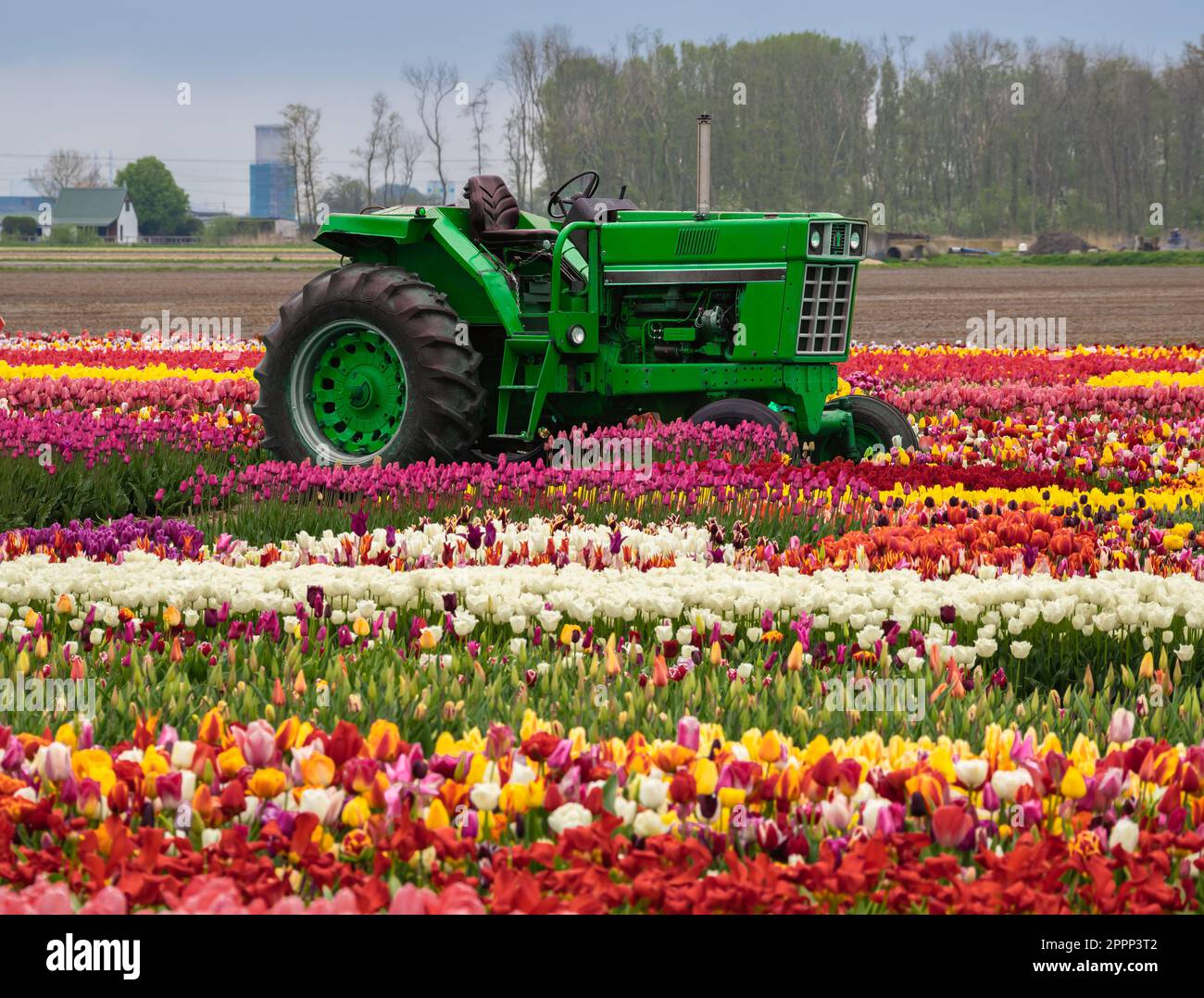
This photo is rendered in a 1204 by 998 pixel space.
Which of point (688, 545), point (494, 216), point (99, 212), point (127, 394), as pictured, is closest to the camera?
point (688, 545)

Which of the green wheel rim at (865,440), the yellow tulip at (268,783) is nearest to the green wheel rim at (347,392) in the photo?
the green wheel rim at (865,440)

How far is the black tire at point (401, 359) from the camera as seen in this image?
10102 mm

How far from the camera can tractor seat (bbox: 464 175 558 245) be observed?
1101 cm

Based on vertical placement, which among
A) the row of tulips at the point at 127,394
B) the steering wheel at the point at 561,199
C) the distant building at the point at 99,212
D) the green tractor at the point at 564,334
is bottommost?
the row of tulips at the point at 127,394

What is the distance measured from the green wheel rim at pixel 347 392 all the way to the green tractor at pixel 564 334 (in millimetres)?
12

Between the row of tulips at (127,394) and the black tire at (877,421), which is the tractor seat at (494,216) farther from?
the row of tulips at (127,394)

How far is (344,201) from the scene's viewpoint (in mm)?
94500

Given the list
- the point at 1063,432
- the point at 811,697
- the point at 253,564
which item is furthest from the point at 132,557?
the point at 1063,432

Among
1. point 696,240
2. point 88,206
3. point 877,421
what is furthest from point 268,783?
point 88,206

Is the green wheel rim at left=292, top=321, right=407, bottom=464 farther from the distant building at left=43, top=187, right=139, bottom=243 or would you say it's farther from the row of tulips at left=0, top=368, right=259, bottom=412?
the distant building at left=43, top=187, right=139, bottom=243

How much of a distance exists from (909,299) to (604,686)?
3789cm

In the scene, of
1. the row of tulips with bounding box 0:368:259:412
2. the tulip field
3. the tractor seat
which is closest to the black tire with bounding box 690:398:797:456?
the tulip field

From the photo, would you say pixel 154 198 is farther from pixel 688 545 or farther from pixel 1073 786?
pixel 1073 786

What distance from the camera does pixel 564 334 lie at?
10352mm
